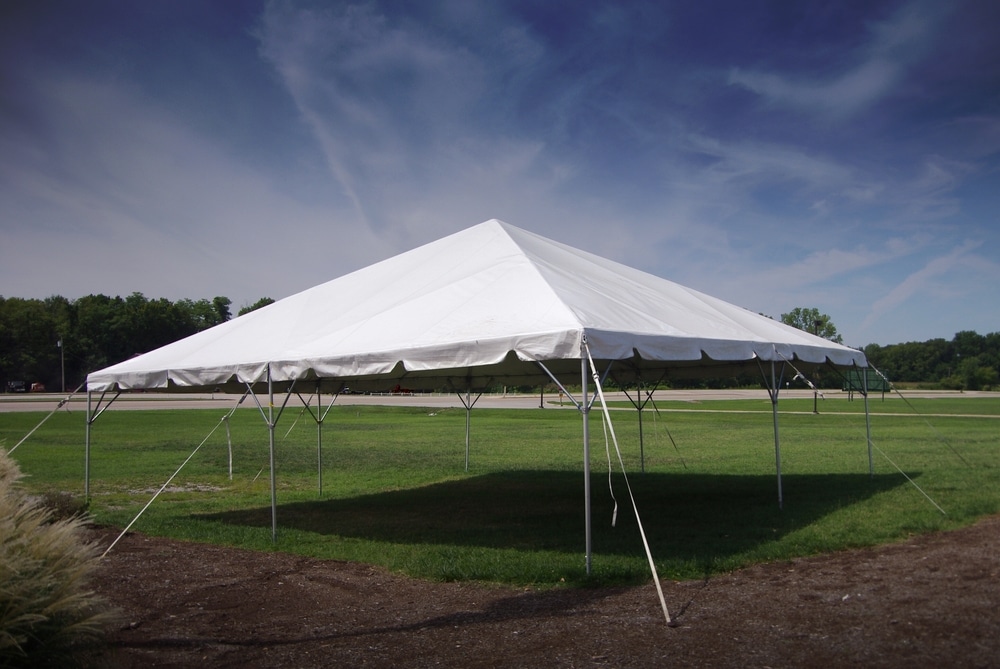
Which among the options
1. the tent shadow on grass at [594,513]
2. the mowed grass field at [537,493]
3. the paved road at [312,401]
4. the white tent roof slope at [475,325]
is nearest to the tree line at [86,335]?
the paved road at [312,401]

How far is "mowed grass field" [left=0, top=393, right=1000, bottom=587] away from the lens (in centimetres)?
764

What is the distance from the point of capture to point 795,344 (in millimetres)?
9328

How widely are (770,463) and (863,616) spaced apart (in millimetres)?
10742

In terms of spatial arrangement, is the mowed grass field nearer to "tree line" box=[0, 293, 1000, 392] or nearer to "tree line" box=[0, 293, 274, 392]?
"tree line" box=[0, 293, 1000, 392]

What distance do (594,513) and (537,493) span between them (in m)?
2.22

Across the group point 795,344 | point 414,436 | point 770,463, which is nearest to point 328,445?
point 414,436

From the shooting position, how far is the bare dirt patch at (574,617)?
15.0ft

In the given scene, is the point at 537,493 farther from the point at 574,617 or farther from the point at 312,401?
the point at 312,401

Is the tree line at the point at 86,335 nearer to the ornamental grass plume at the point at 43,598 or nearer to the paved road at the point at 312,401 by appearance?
the paved road at the point at 312,401

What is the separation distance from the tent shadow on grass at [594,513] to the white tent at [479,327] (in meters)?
1.75

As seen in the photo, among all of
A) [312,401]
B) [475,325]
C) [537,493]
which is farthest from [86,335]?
[475,325]

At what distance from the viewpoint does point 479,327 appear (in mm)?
7023

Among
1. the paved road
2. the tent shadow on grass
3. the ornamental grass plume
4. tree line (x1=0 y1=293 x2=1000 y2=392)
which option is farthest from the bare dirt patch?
tree line (x1=0 y1=293 x2=1000 y2=392)

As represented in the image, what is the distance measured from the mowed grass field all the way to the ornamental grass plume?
3.57 meters
